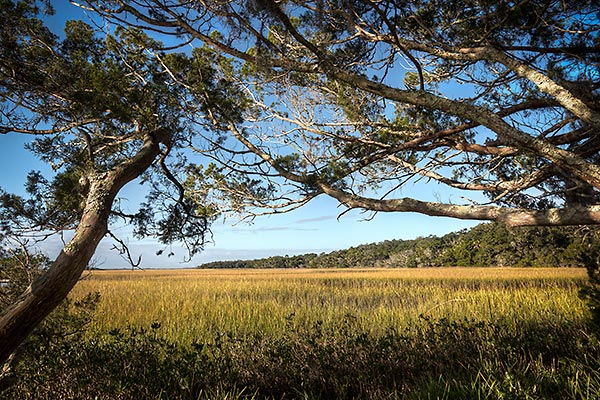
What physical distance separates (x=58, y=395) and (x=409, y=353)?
3451 mm

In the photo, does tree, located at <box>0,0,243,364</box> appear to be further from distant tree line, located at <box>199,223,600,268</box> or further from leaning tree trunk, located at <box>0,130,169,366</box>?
distant tree line, located at <box>199,223,600,268</box>

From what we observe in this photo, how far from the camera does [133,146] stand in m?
3.93

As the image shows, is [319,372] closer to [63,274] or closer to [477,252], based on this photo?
[63,274]

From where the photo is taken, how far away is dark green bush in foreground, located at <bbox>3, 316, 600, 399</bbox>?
2764 mm

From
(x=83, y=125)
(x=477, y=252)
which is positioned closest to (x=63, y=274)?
(x=83, y=125)

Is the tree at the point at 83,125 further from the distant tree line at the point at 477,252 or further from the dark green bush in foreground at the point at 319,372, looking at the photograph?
the distant tree line at the point at 477,252

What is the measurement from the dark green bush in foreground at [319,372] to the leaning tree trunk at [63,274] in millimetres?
858

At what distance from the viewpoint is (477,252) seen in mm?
45281

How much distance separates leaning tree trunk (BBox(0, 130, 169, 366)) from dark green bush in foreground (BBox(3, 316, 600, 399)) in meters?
0.86

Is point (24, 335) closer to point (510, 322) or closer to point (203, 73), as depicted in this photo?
point (203, 73)

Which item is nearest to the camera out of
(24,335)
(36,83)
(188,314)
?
(24,335)

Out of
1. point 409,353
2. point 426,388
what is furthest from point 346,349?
point 426,388

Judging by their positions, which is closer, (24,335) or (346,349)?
(24,335)

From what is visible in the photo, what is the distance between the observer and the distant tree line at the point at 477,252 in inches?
1169
